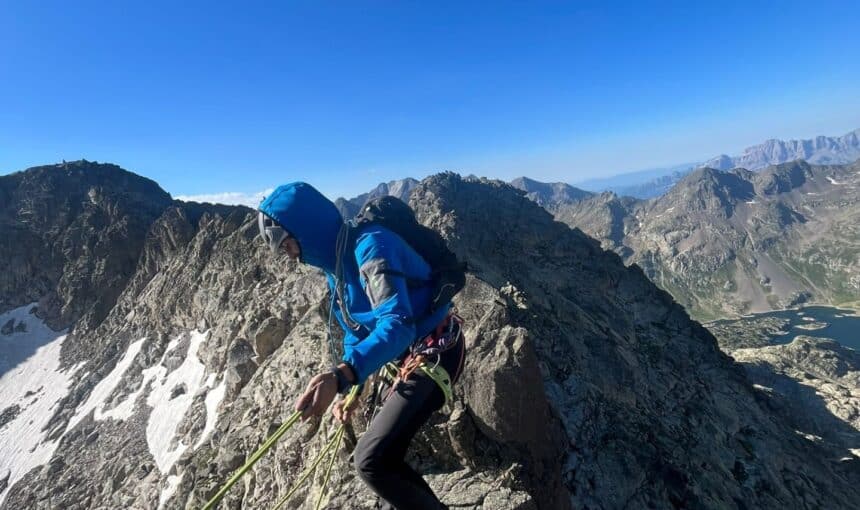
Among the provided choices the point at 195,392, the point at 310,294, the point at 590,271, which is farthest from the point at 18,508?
the point at 590,271

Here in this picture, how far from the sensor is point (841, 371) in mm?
197625

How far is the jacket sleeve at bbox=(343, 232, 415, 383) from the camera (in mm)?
5102

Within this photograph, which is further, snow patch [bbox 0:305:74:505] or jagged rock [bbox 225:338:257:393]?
snow patch [bbox 0:305:74:505]

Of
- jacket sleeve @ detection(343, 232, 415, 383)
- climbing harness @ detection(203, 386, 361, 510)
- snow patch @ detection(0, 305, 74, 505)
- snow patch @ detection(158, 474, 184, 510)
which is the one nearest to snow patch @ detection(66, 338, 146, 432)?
snow patch @ detection(0, 305, 74, 505)

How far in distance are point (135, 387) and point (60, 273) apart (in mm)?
58933

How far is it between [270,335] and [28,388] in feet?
240

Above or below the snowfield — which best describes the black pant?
above

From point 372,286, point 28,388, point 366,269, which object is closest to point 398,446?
point 372,286

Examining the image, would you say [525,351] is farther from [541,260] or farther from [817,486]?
[541,260]

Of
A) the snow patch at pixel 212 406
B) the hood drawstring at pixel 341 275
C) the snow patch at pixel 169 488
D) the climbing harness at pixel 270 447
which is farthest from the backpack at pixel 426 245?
the snow patch at pixel 212 406

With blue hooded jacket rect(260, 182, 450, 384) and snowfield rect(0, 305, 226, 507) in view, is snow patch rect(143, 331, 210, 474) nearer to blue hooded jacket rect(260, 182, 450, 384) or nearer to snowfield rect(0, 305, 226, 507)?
snowfield rect(0, 305, 226, 507)

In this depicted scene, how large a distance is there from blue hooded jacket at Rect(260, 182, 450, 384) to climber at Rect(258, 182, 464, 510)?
14 mm

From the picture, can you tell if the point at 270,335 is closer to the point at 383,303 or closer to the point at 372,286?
the point at 372,286

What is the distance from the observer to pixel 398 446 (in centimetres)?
648
